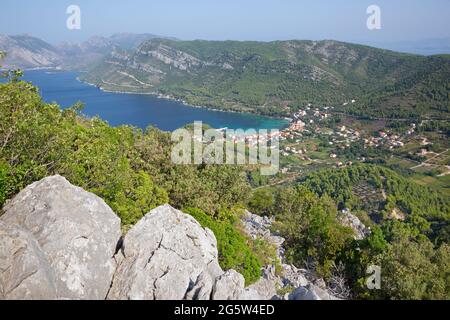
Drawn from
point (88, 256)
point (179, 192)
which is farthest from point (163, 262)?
point (179, 192)

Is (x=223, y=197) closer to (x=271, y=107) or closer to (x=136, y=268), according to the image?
(x=136, y=268)

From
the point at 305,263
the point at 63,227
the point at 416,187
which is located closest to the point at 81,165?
the point at 63,227

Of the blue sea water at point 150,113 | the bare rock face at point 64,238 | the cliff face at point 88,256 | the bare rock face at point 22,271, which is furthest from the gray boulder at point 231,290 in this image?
the blue sea water at point 150,113

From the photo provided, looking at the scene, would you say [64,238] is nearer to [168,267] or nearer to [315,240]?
[168,267]

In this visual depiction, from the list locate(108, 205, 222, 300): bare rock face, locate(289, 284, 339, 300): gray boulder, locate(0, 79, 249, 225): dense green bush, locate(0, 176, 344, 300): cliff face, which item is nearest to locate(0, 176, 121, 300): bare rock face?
locate(0, 176, 344, 300): cliff face

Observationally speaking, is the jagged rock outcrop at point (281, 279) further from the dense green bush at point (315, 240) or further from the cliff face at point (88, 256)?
the cliff face at point (88, 256)
